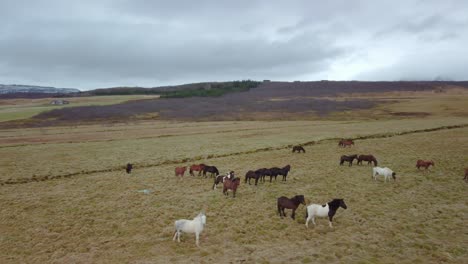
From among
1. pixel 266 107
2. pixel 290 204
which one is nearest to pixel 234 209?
pixel 290 204

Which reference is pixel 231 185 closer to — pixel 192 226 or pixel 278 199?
pixel 278 199

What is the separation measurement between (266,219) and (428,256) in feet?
21.3

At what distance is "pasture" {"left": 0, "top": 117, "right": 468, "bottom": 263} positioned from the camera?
1195cm

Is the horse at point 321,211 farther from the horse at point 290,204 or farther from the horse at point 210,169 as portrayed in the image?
the horse at point 210,169


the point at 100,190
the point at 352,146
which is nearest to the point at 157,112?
the point at 352,146

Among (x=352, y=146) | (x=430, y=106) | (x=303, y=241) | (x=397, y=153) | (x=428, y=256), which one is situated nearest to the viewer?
(x=428, y=256)

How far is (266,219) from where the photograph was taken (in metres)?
14.9

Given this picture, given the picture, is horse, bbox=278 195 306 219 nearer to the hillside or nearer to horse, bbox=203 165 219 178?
horse, bbox=203 165 219 178

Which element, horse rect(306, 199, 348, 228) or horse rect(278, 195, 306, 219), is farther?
horse rect(278, 195, 306, 219)

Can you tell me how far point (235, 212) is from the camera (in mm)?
15992

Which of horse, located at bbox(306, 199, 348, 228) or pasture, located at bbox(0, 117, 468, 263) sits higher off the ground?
horse, located at bbox(306, 199, 348, 228)

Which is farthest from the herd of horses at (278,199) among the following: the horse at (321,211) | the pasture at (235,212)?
the pasture at (235,212)

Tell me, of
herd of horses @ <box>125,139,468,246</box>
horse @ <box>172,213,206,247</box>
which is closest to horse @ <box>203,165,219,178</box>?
herd of horses @ <box>125,139,468,246</box>

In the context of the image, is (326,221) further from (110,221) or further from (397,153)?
(397,153)
